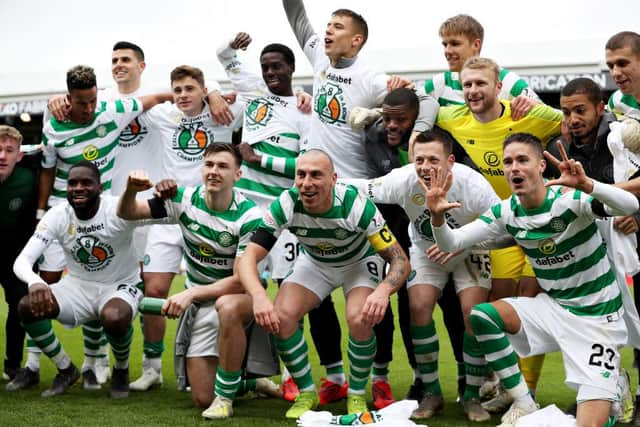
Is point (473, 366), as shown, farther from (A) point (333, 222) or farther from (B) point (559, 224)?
(A) point (333, 222)

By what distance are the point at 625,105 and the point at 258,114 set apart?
2531 mm

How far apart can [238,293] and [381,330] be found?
1.02 meters

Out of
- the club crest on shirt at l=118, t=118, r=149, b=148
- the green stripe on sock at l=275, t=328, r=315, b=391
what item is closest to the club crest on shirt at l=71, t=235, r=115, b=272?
the club crest on shirt at l=118, t=118, r=149, b=148

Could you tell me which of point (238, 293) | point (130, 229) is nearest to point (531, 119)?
point (238, 293)

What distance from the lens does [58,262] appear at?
6.93 m

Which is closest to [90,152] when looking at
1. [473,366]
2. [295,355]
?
[295,355]

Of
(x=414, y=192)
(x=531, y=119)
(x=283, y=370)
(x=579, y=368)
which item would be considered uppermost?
(x=531, y=119)

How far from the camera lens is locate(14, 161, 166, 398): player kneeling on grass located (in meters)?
6.08

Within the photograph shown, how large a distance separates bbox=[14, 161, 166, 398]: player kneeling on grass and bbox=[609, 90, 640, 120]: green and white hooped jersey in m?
2.96

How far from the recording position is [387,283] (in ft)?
17.6

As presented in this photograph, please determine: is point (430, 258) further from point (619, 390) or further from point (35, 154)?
point (35, 154)

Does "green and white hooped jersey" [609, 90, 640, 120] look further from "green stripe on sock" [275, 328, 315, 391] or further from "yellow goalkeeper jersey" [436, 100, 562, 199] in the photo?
"green stripe on sock" [275, 328, 315, 391]

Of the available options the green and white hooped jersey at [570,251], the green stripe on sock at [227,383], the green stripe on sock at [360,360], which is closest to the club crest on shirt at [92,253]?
the green stripe on sock at [227,383]

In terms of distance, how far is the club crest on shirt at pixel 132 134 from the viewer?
7.18 m
